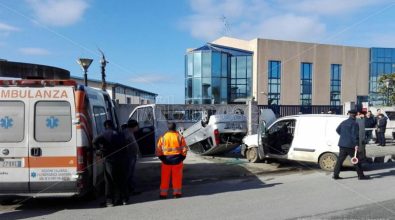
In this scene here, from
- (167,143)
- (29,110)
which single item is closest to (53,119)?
(29,110)

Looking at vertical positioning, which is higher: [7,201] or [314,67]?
[314,67]

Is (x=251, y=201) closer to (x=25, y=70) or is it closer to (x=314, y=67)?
(x=25, y=70)

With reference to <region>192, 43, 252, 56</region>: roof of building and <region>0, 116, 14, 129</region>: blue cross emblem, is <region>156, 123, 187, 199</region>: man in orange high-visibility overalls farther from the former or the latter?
<region>192, 43, 252, 56</region>: roof of building

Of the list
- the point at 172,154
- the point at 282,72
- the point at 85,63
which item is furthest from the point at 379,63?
the point at 172,154

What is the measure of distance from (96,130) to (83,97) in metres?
0.79

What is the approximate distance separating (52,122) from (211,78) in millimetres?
37001

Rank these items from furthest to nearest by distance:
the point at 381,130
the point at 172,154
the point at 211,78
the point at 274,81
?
A: the point at 274,81 → the point at 211,78 → the point at 381,130 → the point at 172,154

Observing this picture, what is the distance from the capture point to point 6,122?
24.5 ft

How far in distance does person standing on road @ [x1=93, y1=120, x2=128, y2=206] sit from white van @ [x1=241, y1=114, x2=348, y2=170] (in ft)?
19.0

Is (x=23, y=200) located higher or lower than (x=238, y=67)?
lower

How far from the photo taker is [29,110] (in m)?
7.50

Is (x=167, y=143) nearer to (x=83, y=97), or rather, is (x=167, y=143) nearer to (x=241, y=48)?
(x=83, y=97)

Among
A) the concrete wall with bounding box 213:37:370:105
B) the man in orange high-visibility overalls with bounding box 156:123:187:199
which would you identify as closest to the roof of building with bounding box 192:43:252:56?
the concrete wall with bounding box 213:37:370:105

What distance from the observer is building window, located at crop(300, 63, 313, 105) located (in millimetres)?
50312
